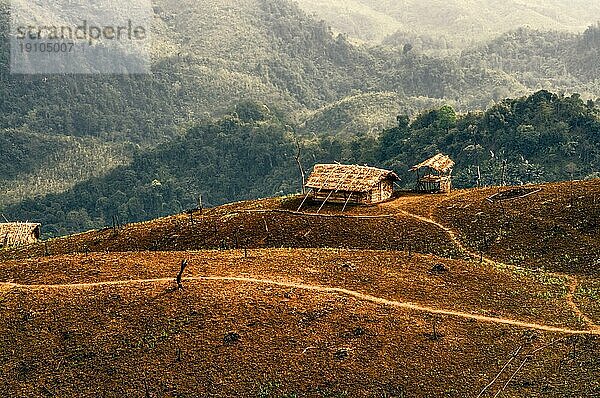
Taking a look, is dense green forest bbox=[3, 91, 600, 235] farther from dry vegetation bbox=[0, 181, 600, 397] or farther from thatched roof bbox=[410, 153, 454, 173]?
dry vegetation bbox=[0, 181, 600, 397]

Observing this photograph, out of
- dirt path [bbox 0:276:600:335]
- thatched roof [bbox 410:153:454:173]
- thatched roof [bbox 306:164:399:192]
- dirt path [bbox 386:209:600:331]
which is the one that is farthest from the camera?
thatched roof [bbox 410:153:454:173]

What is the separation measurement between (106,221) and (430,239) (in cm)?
9882

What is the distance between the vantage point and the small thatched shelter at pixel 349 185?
184 feet

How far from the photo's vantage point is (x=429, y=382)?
32.3 metres

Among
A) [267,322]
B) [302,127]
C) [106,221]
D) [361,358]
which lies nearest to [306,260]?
[267,322]

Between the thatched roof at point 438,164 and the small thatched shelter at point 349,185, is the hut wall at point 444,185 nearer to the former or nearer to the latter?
the thatched roof at point 438,164

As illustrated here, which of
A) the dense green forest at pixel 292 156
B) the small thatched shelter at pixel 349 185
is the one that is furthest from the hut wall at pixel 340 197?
the dense green forest at pixel 292 156

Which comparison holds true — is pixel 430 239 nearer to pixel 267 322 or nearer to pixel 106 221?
pixel 267 322

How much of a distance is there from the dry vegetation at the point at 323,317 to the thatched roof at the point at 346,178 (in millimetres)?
6516

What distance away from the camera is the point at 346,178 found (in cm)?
5722

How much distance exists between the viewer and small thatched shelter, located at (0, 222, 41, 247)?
73438 mm

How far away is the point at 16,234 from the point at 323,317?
157 ft

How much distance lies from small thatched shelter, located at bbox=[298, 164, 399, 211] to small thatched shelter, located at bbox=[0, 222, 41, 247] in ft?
101

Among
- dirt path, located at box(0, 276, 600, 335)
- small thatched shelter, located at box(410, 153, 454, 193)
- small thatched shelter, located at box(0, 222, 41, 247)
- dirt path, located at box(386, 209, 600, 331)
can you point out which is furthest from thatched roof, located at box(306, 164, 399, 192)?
small thatched shelter, located at box(0, 222, 41, 247)
